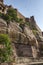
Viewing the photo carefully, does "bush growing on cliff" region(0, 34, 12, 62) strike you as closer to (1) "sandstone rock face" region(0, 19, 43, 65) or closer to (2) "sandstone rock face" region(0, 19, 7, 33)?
(1) "sandstone rock face" region(0, 19, 43, 65)

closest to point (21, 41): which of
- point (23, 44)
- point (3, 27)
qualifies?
point (23, 44)

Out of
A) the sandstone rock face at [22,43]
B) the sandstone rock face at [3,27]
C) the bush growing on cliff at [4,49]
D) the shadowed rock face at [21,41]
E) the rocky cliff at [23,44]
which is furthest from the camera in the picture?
the sandstone rock face at [3,27]

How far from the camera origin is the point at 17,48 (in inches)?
2051

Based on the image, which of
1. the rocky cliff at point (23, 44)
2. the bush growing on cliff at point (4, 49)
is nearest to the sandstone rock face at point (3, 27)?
the rocky cliff at point (23, 44)

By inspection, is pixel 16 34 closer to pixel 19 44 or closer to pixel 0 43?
pixel 19 44

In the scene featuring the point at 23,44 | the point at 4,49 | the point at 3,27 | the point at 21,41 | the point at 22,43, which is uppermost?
the point at 3,27

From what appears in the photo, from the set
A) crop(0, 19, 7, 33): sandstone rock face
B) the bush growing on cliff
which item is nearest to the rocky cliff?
crop(0, 19, 7, 33): sandstone rock face

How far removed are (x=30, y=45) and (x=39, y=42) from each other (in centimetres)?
659

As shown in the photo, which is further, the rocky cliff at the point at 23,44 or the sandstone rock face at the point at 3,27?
the sandstone rock face at the point at 3,27

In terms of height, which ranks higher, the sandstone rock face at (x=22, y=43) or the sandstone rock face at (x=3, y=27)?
the sandstone rock face at (x=3, y=27)

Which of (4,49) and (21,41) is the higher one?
(21,41)

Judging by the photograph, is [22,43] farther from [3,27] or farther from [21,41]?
[3,27]

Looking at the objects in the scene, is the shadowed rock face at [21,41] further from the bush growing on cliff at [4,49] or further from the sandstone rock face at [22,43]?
the bush growing on cliff at [4,49]

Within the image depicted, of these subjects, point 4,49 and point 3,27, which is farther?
point 3,27
